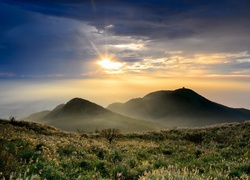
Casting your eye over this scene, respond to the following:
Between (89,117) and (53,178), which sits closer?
(53,178)

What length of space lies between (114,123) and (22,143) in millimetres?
154373

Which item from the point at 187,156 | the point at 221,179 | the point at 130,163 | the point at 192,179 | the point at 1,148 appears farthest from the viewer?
the point at 187,156

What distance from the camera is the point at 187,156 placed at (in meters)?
19.2

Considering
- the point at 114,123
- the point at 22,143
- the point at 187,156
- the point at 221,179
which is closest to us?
the point at 221,179

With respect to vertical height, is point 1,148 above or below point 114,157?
above

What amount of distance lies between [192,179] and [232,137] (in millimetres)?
23985

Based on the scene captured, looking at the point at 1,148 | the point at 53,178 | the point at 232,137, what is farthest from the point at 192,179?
the point at 232,137

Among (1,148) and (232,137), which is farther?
(232,137)

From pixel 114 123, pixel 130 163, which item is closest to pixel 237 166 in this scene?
pixel 130 163

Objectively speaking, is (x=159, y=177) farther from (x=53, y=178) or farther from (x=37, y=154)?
(x=37, y=154)

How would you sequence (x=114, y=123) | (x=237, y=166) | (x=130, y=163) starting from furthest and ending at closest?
1. (x=114, y=123)
2. (x=130, y=163)
3. (x=237, y=166)

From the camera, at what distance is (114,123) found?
6673 inches

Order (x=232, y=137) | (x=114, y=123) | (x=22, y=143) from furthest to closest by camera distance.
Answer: (x=114, y=123)
(x=232, y=137)
(x=22, y=143)

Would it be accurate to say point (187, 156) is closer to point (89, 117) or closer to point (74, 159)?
point (74, 159)
